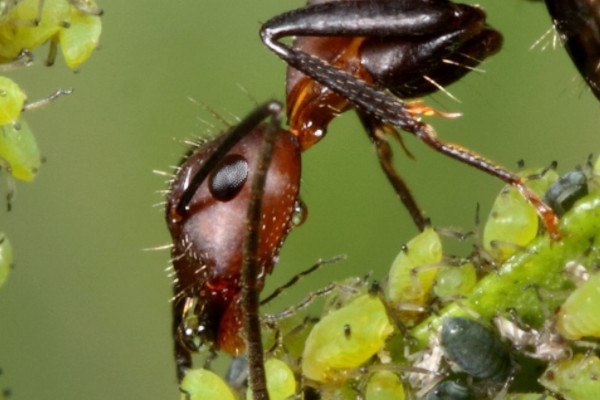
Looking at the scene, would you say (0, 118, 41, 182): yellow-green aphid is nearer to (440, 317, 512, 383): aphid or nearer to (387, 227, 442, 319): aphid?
(387, 227, 442, 319): aphid

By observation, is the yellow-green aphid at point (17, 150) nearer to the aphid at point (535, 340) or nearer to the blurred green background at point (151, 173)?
the aphid at point (535, 340)

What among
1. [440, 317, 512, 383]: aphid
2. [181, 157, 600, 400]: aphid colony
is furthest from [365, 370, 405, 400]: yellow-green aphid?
[440, 317, 512, 383]: aphid

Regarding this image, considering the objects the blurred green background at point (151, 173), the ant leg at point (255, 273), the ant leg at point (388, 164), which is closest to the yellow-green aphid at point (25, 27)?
the ant leg at point (255, 273)

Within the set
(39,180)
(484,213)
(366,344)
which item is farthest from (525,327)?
(39,180)

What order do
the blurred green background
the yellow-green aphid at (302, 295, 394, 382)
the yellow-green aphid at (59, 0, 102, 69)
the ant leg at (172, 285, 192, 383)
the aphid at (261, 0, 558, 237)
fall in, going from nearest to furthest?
the yellow-green aphid at (302, 295, 394, 382) → the yellow-green aphid at (59, 0, 102, 69) → the ant leg at (172, 285, 192, 383) → the aphid at (261, 0, 558, 237) → the blurred green background

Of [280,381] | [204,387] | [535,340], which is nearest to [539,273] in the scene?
[535,340]

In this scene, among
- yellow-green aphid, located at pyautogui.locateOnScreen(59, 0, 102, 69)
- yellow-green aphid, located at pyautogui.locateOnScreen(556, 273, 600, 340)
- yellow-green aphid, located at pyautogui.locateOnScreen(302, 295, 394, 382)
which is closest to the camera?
yellow-green aphid, located at pyautogui.locateOnScreen(556, 273, 600, 340)

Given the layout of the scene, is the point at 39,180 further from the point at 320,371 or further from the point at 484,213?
the point at 320,371
